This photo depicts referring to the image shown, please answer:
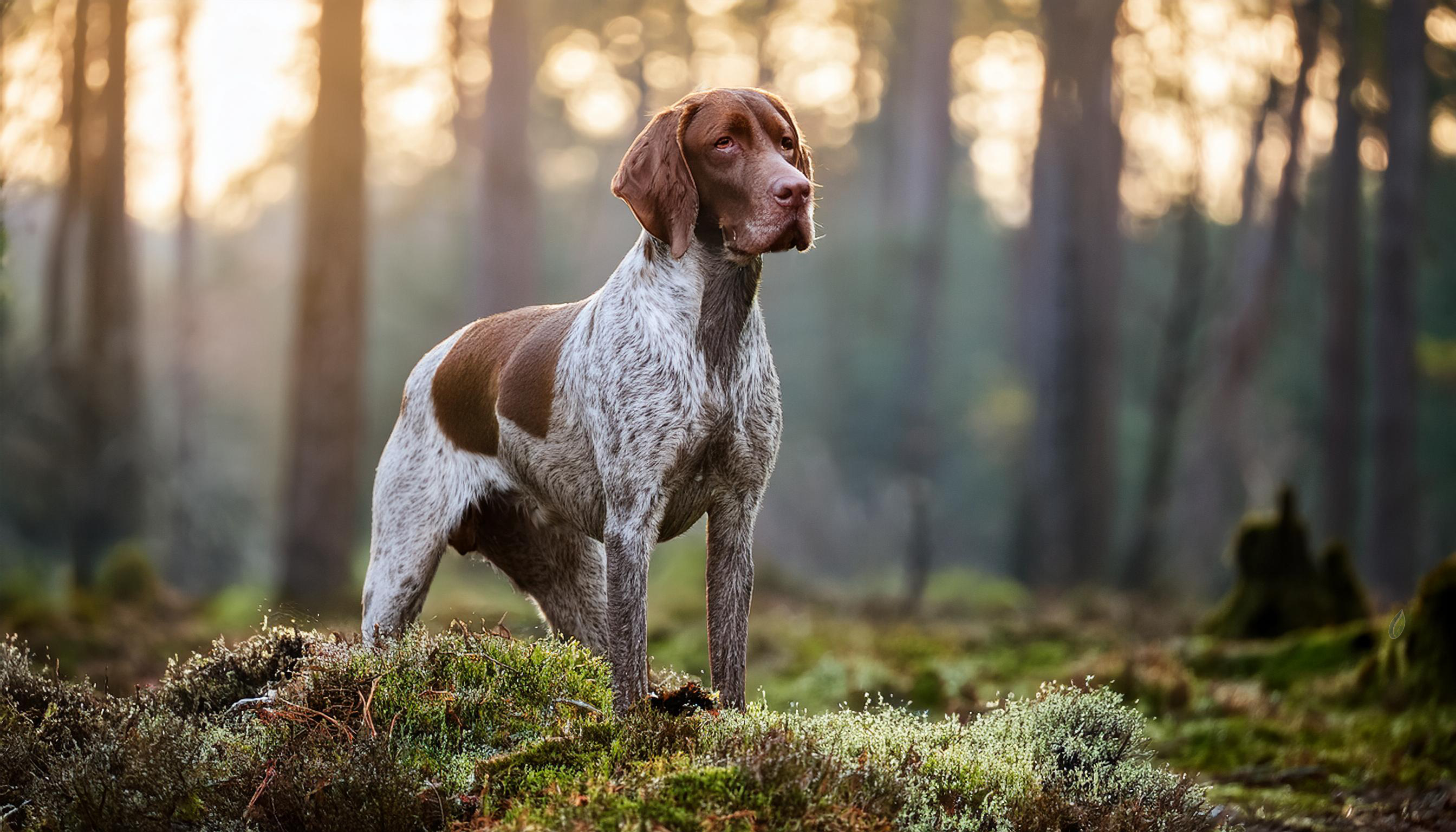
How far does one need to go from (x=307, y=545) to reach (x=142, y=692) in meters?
7.30

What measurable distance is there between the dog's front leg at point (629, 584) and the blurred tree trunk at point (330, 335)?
873cm

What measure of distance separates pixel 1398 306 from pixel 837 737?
1556cm

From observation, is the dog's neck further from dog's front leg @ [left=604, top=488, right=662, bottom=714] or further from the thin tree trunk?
the thin tree trunk

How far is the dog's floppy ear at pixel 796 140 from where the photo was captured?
4.60m

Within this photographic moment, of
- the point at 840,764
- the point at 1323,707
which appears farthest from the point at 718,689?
the point at 1323,707

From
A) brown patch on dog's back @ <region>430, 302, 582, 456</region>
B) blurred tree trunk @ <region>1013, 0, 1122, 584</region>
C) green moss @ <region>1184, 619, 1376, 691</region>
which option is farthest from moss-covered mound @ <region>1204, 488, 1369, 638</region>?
blurred tree trunk @ <region>1013, 0, 1122, 584</region>

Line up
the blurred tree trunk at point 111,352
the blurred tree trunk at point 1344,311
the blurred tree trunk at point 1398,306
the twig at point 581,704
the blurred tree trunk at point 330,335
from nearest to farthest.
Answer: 1. the twig at point 581,704
2. the blurred tree trunk at point 330,335
3. the blurred tree trunk at point 111,352
4. the blurred tree trunk at point 1398,306
5. the blurred tree trunk at point 1344,311

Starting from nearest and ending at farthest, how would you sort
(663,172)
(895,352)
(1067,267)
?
1. (663,172)
2. (1067,267)
3. (895,352)

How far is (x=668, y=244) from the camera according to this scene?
4547 mm

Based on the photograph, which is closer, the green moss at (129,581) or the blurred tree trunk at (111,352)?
the green moss at (129,581)

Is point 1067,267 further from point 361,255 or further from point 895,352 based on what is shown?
point 895,352

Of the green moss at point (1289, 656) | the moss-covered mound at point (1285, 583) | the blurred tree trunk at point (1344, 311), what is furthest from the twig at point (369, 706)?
the blurred tree trunk at point (1344, 311)

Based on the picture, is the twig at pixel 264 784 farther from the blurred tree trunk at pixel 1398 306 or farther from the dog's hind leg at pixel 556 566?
the blurred tree trunk at pixel 1398 306

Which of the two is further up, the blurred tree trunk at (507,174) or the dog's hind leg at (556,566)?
the blurred tree trunk at (507,174)
